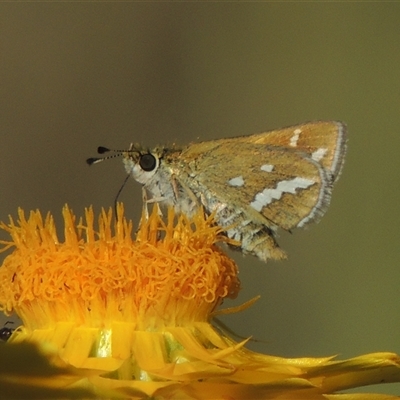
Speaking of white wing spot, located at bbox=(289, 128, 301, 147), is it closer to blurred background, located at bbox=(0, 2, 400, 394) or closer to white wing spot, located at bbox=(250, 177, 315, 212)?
white wing spot, located at bbox=(250, 177, 315, 212)

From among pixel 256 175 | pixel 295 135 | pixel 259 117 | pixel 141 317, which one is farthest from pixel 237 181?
pixel 259 117

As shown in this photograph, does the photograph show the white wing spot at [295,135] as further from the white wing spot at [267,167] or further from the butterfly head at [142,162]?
the butterfly head at [142,162]

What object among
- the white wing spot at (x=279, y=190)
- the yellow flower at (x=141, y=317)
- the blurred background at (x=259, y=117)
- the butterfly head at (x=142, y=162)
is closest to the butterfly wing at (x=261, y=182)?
the white wing spot at (x=279, y=190)

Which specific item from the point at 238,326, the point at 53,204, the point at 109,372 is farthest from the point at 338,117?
the point at 109,372

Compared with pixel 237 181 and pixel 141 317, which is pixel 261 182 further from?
pixel 141 317

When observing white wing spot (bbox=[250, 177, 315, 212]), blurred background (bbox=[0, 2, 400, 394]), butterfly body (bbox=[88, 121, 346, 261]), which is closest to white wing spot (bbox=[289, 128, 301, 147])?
butterfly body (bbox=[88, 121, 346, 261])
